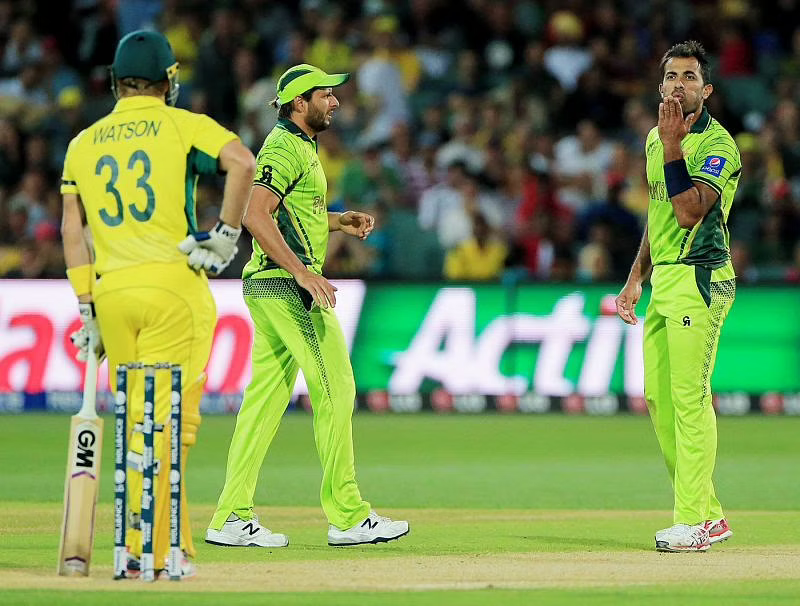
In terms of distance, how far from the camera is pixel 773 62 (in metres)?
22.2

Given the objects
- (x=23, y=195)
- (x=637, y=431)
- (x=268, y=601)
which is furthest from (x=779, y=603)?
(x=23, y=195)

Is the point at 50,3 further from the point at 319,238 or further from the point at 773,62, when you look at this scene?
the point at 319,238

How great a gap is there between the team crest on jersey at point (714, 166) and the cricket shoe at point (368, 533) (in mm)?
2402

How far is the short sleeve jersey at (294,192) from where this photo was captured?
8633mm

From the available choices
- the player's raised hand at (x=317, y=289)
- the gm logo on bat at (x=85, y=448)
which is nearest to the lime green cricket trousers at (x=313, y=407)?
the player's raised hand at (x=317, y=289)

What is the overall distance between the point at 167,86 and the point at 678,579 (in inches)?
123

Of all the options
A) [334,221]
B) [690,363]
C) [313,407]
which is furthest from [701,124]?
[313,407]

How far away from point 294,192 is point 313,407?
44.3 inches

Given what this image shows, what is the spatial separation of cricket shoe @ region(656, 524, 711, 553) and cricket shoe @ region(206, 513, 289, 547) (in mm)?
1939

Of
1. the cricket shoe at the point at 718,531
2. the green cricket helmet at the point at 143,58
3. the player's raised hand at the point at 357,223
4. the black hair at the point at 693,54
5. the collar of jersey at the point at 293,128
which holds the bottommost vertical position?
the cricket shoe at the point at 718,531

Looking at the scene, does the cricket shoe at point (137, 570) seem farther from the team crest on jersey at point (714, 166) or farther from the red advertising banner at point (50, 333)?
the red advertising banner at point (50, 333)

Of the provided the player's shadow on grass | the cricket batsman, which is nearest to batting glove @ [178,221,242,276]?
the cricket batsman

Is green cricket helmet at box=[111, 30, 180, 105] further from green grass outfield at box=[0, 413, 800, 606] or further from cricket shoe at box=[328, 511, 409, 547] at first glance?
cricket shoe at box=[328, 511, 409, 547]

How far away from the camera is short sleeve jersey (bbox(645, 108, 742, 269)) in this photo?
8.51 m
